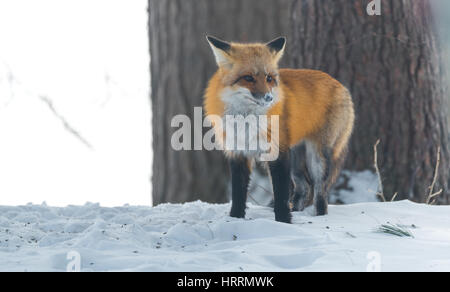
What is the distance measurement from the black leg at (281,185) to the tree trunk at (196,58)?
80.0 inches

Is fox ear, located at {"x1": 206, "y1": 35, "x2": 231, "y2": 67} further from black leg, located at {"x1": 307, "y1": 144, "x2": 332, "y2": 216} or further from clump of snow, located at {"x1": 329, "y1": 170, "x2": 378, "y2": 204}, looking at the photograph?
clump of snow, located at {"x1": 329, "y1": 170, "x2": 378, "y2": 204}

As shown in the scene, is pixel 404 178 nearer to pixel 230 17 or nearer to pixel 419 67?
pixel 419 67

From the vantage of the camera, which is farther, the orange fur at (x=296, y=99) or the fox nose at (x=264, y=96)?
the orange fur at (x=296, y=99)

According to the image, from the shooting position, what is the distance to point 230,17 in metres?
6.18

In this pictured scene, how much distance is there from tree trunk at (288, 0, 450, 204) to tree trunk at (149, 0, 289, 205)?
2.61 ft

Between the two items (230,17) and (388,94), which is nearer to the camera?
(388,94)

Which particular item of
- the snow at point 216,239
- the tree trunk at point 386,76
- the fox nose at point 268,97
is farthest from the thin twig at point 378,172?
the fox nose at point 268,97

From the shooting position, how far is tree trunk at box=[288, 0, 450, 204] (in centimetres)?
547

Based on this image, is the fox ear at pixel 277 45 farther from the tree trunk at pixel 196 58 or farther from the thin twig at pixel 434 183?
the thin twig at pixel 434 183

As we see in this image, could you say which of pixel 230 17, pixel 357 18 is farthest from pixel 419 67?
pixel 230 17

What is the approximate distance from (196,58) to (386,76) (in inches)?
83.8

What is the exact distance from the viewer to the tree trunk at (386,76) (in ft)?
17.9
